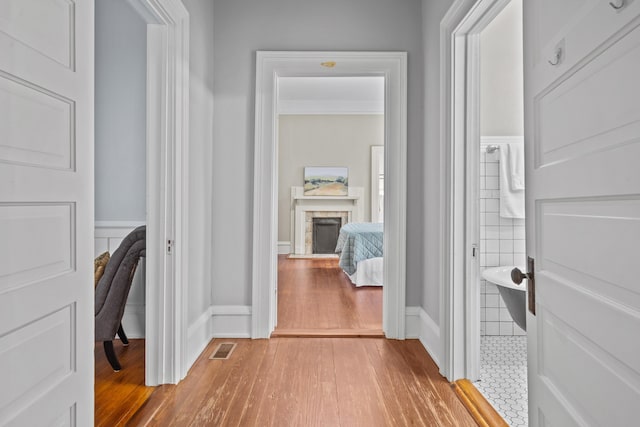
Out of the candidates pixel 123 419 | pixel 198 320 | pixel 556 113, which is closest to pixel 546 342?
pixel 556 113

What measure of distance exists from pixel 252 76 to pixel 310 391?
2218 mm

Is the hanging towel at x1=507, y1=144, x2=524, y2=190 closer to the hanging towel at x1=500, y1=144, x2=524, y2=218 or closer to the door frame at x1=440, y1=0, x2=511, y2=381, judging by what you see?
the hanging towel at x1=500, y1=144, x2=524, y2=218

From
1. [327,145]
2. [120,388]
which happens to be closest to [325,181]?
[327,145]

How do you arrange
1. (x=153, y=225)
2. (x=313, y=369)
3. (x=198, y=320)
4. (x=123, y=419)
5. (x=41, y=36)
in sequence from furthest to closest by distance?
(x=198, y=320) → (x=313, y=369) → (x=153, y=225) → (x=123, y=419) → (x=41, y=36)

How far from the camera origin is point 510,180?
2932 millimetres

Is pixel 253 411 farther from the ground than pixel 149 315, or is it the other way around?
pixel 149 315

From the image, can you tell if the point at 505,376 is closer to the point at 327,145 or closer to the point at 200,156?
the point at 200,156

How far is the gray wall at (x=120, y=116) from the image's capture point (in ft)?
9.60

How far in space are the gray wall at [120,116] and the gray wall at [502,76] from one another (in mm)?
2651

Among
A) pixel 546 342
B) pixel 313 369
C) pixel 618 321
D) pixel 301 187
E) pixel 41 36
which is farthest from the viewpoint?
pixel 301 187

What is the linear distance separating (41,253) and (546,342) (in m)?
1.45

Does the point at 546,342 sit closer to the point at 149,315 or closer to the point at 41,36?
the point at 41,36

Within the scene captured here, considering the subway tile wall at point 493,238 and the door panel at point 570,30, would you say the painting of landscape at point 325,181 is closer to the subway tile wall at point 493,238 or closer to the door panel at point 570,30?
the subway tile wall at point 493,238

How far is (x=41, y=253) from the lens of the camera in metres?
1.03
